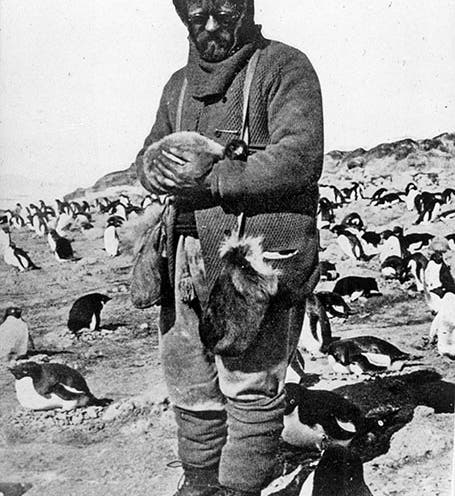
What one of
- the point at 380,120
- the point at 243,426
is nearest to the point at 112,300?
the point at 243,426

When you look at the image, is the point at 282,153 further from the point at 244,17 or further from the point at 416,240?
the point at 416,240

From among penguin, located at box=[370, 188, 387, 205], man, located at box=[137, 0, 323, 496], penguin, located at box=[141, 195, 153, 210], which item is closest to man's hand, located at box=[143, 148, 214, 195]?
man, located at box=[137, 0, 323, 496]

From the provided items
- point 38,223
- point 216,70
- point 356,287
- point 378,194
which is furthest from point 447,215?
point 38,223

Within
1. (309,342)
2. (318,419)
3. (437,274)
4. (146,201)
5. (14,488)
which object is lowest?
(14,488)

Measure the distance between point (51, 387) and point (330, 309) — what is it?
64 centimetres

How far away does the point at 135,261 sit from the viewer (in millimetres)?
1845

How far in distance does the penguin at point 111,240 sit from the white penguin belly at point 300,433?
0.51 meters

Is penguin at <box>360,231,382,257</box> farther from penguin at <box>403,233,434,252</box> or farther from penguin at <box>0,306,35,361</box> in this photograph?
penguin at <box>0,306,35,361</box>

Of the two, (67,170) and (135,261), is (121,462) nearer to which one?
(135,261)

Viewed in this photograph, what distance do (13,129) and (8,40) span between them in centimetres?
18

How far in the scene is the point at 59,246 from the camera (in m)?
1.96

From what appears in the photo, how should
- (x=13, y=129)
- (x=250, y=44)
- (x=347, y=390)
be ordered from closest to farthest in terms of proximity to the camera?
1. (x=250, y=44)
2. (x=13, y=129)
3. (x=347, y=390)

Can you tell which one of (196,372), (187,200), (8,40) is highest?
(8,40)

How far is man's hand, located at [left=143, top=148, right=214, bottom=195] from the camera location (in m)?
1.70
